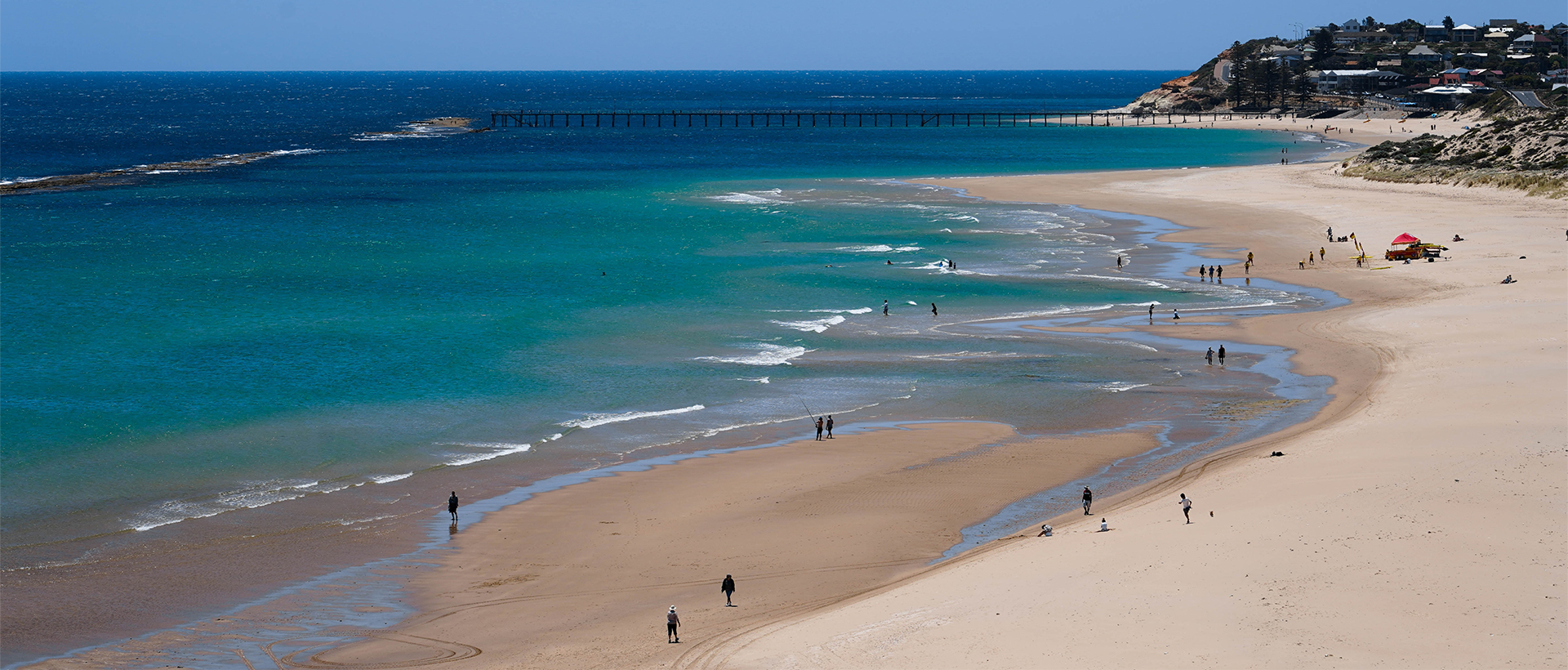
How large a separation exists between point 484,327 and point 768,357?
476 inches

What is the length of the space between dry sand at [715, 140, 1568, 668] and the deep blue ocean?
25.0 feet

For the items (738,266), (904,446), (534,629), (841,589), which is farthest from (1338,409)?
(738,266)

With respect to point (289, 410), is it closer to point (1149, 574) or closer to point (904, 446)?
point (904, 446)

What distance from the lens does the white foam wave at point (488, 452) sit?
31.1m

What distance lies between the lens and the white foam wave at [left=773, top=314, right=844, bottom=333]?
46062mm

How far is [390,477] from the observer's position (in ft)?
97.9

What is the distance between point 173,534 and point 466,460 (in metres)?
7.15

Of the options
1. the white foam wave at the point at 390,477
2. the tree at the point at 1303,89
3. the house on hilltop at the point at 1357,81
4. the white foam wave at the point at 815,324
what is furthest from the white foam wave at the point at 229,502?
the house on hilltop at the point at 1357,81

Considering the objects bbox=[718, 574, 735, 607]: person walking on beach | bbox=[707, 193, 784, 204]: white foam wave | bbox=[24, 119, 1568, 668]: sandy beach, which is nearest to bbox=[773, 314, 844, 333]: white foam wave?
bbox=[24, 119, 1568, 668]: sandy beach

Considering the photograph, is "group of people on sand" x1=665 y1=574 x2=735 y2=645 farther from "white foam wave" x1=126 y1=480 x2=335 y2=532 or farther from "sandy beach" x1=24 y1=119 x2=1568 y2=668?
"white foam wave" x1=126 y1=480 x2=335 y2=532

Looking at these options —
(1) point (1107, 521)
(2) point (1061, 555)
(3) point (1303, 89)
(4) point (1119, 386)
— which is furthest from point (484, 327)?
(3) point (1303, 89)

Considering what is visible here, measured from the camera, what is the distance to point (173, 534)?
84.6ft

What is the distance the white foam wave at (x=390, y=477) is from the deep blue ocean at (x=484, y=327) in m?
0.13

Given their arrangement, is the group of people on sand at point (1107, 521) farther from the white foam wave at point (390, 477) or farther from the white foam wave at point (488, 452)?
the white foam wave at point (390, 477)
